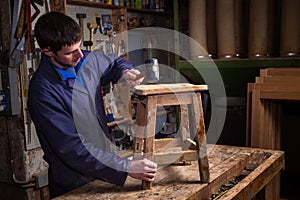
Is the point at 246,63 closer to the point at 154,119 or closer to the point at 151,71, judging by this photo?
the point at 151,71

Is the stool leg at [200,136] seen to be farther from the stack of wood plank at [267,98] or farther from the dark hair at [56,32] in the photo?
the stack of wood plank at [267,98]

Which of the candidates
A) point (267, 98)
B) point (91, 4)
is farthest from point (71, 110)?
point (91, 4)

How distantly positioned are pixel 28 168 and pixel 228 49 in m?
1.73

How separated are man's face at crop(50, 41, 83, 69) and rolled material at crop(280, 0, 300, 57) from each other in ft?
Answer: 4.29

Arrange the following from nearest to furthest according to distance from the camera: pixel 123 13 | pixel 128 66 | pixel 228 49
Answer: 1. pixel 128 66
2. pixel 228 49
3. pixel 123 13

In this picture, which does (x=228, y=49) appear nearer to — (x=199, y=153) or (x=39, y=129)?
(x=199, y=153)

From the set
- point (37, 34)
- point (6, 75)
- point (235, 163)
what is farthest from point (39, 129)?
point (6, 75)

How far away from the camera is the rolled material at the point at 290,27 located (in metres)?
1.97

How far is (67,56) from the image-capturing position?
133 cm

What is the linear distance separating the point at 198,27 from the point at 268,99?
2.50 feet

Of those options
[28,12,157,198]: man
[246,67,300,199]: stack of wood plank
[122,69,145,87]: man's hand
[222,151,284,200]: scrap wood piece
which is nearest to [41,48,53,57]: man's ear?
[28,12,157,198]: man

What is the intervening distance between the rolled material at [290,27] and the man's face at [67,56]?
131 cm

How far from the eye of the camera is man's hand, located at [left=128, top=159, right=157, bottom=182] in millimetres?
1140

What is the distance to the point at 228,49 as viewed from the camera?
2.23 meters
